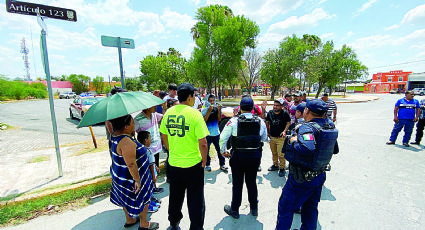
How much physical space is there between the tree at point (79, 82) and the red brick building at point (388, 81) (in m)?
92.1

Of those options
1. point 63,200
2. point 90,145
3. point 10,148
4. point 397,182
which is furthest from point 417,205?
point 10,148

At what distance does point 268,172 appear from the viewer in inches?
170

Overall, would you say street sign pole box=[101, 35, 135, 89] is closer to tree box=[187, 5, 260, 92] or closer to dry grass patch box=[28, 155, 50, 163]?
dry grass patch box=[28, 155, 50, 163]

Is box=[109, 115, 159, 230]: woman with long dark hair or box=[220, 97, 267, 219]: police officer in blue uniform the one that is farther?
box=[220, 97, 267, 219]: police officer in blue uniform

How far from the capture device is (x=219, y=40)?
20078 mm

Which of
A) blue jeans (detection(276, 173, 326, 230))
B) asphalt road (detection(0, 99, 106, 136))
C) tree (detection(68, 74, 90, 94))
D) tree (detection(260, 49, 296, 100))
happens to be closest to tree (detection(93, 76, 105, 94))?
tree (detection(68, 74, 90, 94))

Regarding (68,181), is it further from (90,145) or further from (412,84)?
(412,84)

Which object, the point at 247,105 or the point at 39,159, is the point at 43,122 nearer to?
the point at 39,159

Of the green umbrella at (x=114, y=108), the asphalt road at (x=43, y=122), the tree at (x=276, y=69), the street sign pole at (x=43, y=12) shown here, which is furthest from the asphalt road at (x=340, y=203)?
the tree at (x=276, y=69)

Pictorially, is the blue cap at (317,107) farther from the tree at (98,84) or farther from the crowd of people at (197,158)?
the tree at (98,84)

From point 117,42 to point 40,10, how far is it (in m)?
1.29

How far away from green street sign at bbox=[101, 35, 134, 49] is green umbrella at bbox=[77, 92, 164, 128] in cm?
205

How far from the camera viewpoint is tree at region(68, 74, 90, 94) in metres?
60.6

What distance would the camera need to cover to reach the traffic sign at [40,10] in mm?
3154
